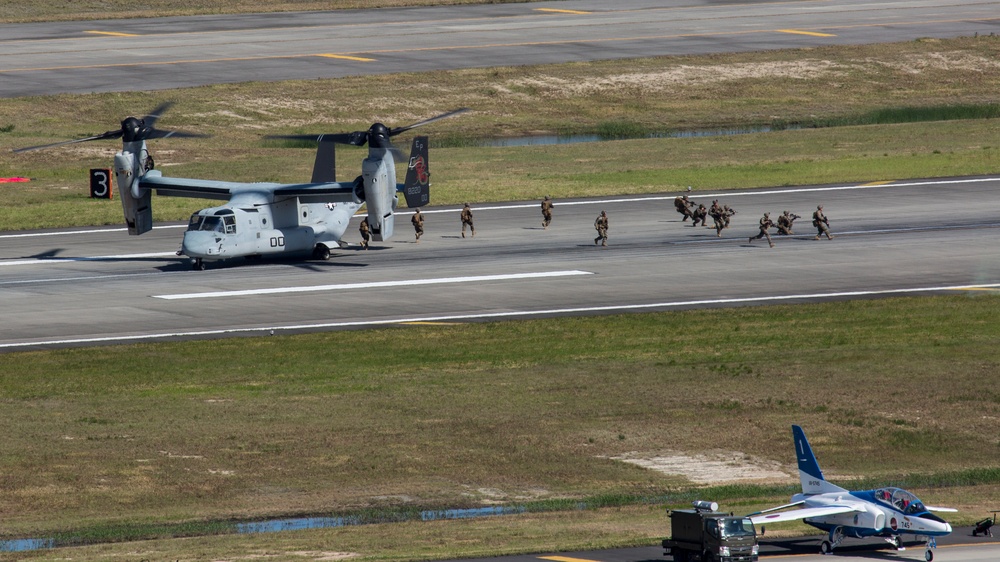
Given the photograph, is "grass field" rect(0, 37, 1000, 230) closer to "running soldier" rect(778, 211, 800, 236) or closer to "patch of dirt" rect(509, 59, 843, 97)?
"patch of dirt" rect(509, 59, 843, 97)

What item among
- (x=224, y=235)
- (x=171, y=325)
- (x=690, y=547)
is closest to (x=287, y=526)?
(x=690, y=547)

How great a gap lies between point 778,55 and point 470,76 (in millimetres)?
23024

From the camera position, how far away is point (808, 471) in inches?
1254

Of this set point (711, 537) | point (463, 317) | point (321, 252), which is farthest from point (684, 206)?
point (711, 537)

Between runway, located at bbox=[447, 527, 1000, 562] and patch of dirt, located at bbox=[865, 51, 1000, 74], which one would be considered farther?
patch of dirt, located at bbox=[865, 51, 1000, 74]

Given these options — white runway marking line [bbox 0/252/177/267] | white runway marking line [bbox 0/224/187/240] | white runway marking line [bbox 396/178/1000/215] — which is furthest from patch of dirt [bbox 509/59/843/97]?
white runway marking line [bbox 0/252/177/267]

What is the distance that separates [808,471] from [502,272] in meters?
27.7

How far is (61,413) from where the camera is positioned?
130ft

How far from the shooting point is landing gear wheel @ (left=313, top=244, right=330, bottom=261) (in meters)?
61.6

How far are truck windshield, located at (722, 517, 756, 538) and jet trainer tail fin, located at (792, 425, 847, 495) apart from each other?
14.8 ft

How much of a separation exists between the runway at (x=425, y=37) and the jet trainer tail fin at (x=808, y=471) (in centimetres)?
6929

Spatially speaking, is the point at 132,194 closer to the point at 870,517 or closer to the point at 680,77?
the point at 870,517

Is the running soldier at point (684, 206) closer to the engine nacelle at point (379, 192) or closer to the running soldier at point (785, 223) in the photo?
the running soldier at point (785, 223)

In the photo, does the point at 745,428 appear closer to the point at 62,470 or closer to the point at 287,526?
the point at 287,526
